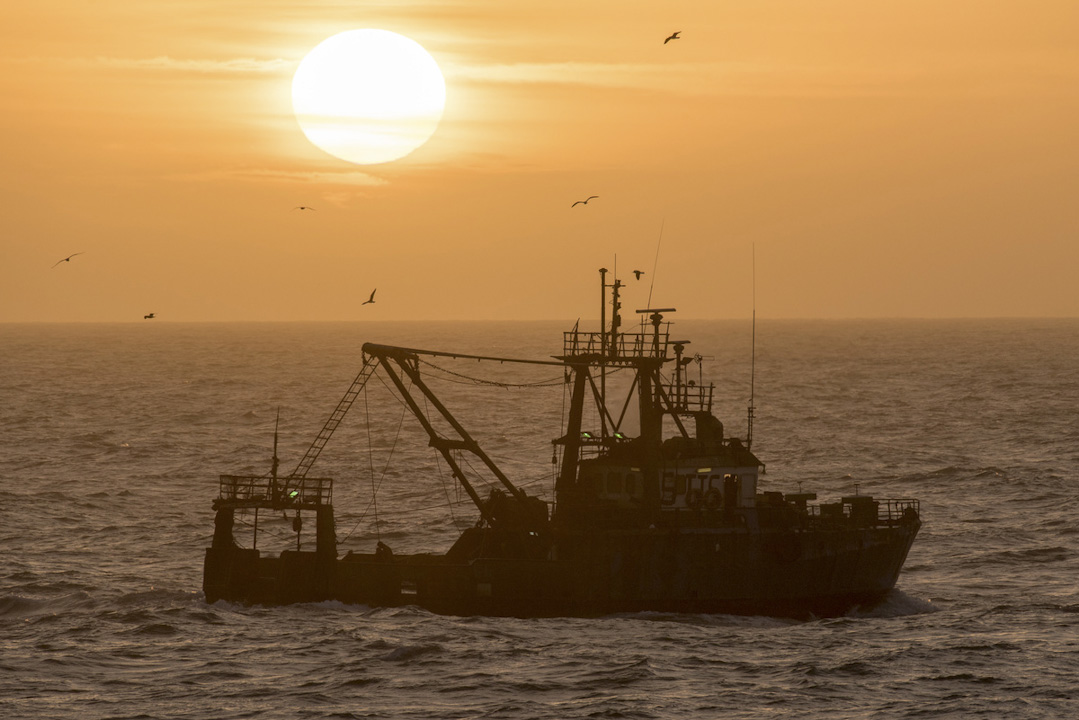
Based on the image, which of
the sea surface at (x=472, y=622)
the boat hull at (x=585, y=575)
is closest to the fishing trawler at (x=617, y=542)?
the boat hull at (x=585, y=575)

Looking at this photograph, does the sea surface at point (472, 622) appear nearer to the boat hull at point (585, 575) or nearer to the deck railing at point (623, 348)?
the boat hull at point (585, 575)

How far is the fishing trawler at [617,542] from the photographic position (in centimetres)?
4259

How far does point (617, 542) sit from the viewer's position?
139 ft

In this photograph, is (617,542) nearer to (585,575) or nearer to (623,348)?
(585,575)

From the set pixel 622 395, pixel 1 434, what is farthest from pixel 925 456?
pixel 1 434

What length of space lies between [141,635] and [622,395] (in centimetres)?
1875

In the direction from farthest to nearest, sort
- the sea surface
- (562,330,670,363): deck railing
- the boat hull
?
1. (562,330,670,363): deck railing
2. the boat hull
3. the sea surface

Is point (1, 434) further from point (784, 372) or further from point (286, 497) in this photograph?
point (784, 372)

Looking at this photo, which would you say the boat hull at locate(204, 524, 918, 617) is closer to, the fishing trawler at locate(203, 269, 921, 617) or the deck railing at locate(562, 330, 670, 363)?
the fishing trawler at locate(203, 269, 921, 617)

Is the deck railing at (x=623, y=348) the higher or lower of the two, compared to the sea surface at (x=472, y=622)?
higher

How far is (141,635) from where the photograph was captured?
40.8 m

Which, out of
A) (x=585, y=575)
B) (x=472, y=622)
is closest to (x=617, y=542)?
(x=585, y=575)

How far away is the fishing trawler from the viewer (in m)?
42.6

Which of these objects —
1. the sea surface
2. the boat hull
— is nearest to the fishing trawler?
the boat hull
